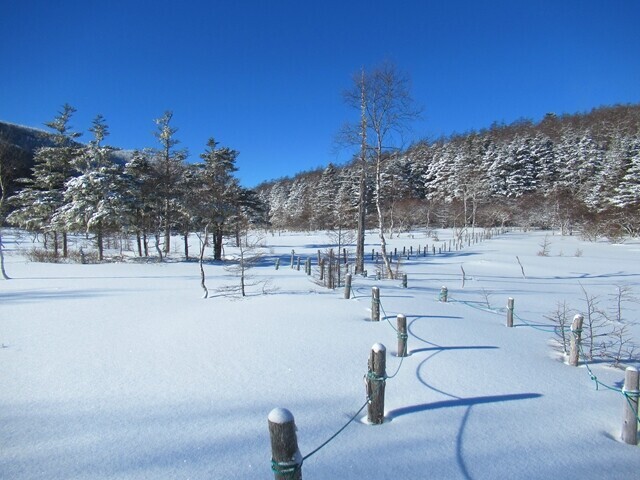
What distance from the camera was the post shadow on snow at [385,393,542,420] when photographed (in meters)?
4.00

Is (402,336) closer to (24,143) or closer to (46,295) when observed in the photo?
(46,295)

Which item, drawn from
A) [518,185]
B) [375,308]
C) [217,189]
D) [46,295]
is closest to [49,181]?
[217,189]

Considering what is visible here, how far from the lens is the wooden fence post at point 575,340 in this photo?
5.40 meters

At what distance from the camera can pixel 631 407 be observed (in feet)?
11.1

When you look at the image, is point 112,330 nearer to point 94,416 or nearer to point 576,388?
point 94,416

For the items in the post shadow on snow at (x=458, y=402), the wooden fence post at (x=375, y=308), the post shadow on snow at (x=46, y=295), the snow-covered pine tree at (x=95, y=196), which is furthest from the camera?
the snow-covered pine tree at (x=95, y=196)

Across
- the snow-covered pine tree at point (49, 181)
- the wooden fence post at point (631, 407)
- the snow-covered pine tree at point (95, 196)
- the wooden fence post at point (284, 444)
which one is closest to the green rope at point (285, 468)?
the wooden fence post at point (284, 444)

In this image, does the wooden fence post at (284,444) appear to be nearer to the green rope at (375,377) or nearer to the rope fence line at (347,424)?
the rope fence line at (347,424)

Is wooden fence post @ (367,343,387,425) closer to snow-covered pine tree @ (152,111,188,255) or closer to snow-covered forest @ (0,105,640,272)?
snow-covered forest @ (0,105,640,272)

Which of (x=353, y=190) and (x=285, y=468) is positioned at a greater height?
(x=353, y=190)

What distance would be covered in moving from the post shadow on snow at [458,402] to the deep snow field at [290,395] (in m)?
0.02

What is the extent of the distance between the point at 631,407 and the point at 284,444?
355 centimetres

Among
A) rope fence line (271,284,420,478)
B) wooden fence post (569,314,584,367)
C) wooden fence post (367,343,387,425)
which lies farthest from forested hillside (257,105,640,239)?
wooden fence post (367,343,387,425)

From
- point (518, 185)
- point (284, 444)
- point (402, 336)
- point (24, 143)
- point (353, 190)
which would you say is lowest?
point (402, 336)
